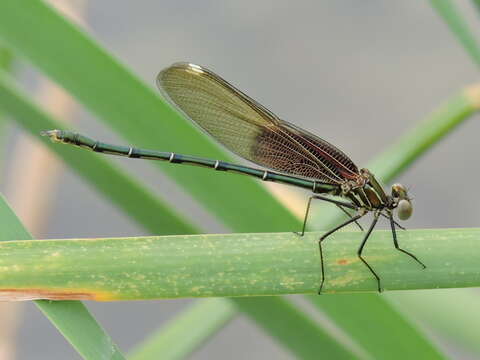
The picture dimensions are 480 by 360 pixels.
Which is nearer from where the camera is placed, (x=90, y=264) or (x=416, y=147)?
(x=90, y=264)

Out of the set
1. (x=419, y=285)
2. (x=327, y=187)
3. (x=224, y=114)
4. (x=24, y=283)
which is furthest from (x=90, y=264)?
(x=327, y=187)

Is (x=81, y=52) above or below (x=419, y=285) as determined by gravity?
above

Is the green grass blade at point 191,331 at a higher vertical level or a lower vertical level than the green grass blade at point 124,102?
lower

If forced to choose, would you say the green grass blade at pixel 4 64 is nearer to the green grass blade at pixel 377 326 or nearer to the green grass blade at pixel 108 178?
the green grass blade at pixel 108 178

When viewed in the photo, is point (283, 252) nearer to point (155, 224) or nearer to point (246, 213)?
point (246, 213)

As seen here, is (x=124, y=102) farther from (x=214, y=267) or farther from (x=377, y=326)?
(x=377, y=326)

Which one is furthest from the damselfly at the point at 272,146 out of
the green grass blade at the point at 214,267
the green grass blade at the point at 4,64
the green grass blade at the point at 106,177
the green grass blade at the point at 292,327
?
the green grass blade at the point at 4,64

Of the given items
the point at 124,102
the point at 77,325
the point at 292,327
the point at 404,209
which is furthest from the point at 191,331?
the point at 77,325
